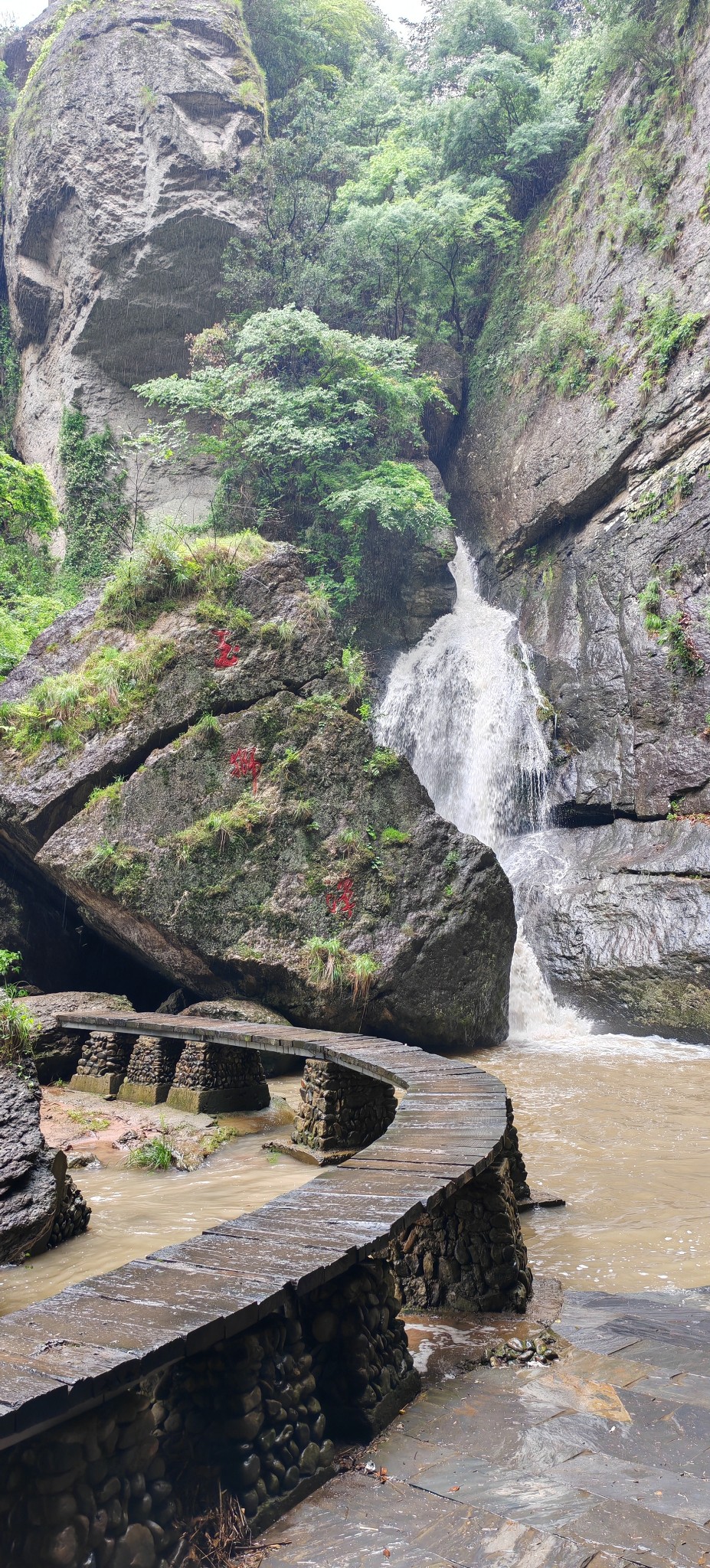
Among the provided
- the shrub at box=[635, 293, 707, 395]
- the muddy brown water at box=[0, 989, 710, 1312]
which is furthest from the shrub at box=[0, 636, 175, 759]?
the shrub at box=[635, 293, 707, 395]

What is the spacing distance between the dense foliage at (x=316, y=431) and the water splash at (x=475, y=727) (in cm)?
260

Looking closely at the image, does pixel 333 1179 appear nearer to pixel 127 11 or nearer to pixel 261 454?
pixel 261 454

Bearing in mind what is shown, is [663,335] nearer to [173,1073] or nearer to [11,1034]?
[173,1073]

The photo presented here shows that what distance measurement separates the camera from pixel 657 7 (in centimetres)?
1864

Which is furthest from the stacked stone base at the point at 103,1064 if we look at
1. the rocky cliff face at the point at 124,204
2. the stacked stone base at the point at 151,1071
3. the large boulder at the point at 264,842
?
the rocky cliff face at the point at 124,204

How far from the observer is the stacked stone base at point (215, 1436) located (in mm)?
1930

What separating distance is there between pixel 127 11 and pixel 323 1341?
2970 cm

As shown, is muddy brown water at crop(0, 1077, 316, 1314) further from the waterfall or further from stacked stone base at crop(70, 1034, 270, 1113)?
the waterfall

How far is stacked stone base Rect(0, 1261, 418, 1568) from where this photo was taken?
6.33ft

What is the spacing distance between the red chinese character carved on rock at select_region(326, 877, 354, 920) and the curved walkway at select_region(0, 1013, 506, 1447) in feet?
23.3

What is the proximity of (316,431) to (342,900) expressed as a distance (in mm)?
11686

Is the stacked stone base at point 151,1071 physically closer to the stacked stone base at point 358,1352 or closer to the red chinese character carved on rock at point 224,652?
the red chinese character carved on rock at point 224,652

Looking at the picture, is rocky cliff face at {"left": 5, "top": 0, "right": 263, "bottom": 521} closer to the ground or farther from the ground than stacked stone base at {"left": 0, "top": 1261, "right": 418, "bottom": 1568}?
farther from the ground

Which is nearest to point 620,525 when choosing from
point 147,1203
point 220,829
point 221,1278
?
point 220,829
